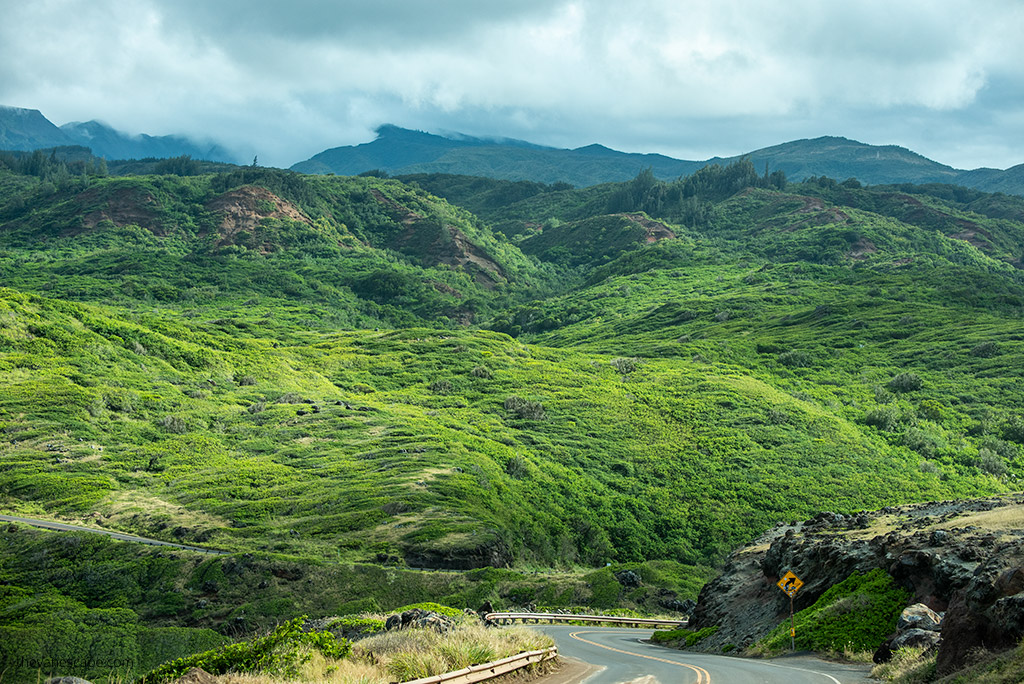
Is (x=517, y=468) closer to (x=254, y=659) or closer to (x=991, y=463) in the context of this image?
(x=991, y=463)

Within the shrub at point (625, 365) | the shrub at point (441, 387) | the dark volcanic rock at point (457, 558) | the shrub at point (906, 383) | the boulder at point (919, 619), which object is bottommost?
the dark volcanic rock at point (457, 558)

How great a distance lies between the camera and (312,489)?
7000 cm

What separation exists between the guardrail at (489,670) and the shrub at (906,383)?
349 feet

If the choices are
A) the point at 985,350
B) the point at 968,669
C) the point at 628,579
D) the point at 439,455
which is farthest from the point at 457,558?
the point at 985,350

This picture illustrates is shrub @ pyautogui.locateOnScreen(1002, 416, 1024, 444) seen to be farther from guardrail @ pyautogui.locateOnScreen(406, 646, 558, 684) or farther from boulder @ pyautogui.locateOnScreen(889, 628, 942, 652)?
guardrail @ pyautogui.locateOnScreen(406, 646, 558, 684)

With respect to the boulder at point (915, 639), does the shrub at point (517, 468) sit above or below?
below

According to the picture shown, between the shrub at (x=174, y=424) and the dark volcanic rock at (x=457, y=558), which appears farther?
the shrub at (x=174, y=424)

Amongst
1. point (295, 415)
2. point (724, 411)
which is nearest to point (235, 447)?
point (295, 415)

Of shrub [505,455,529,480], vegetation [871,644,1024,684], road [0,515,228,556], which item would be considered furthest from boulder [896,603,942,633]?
shrub [505,455,529,480]

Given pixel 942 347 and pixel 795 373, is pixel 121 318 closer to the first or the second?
pixel 795 373

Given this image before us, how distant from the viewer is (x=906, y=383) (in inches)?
4355

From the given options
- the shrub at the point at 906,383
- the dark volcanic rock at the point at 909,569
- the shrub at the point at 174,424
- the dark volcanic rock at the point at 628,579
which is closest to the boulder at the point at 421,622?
the dark volcanic rock at the point at 909,569

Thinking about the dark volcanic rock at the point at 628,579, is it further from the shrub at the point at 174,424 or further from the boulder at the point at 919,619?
the shrub at the point at 174,424

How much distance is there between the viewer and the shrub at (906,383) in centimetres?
10988
